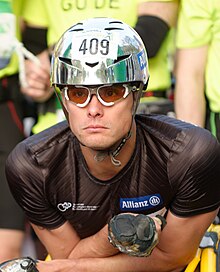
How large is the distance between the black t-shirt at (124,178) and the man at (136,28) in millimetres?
942

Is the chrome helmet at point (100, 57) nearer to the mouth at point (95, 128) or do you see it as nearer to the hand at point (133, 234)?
the mouth at point (95, 128)

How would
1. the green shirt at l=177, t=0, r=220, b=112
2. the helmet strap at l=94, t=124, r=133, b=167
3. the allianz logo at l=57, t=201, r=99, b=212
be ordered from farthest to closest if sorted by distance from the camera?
the green shirt at l=177, t=0, r=220, b=112 → the allianz logo at l=57, t=201, r=99, b=212 → the helmet strap at l=94, t=124, r=133, b=167

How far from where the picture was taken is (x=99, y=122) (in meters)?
4.38

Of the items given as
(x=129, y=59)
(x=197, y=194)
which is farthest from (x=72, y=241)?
(x=129, y=59)

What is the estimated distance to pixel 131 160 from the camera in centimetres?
471

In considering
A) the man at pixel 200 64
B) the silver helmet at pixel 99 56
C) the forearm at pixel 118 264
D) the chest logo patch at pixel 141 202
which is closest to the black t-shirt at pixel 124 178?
the chest logo patch at pixel 141 202

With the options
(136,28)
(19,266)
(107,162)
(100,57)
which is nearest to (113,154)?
(107,162)

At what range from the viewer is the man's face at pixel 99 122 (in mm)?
4375

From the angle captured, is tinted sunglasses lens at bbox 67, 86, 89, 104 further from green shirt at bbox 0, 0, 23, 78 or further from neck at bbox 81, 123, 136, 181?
green shirt at bbox 0, 0, 23, 78

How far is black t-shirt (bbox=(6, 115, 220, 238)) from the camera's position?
182 inches

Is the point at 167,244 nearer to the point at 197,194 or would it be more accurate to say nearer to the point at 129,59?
the point at 197,194

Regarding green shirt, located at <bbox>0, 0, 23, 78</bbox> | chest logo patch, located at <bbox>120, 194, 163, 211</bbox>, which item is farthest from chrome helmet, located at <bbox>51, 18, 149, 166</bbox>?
green shirt, located at <bbox>0, 0, 23, 78</bbox>

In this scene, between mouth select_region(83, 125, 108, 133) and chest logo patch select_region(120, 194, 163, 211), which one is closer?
mouth select_region(83, 125, 108, 133)

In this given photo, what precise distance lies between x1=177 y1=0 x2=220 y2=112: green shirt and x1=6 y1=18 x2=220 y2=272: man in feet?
2.84
